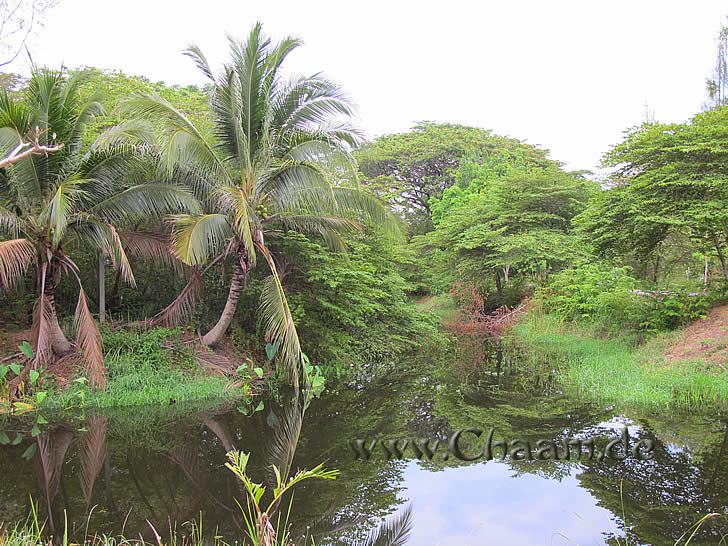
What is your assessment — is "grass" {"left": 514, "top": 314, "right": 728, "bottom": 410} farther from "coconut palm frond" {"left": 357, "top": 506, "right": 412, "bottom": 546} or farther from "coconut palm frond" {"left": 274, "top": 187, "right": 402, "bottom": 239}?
"coconut palm frond" {"left": 357, "top": 506, "right": 412, "bottom": 546}

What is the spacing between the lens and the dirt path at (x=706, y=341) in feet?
33.0

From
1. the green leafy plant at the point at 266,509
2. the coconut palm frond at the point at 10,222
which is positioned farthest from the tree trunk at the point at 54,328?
the green leafy plant at the point at 266,509

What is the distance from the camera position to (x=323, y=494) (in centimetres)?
572

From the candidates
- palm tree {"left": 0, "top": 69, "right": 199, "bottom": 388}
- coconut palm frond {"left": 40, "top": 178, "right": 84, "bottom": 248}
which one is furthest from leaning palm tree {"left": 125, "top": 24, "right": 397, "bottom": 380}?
coconut palm frond {"left": 40, "top": 178, "right": 84, "bottom": 248}

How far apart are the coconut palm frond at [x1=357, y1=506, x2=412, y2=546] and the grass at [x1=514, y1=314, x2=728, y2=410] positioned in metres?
5.13

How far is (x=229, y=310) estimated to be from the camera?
11367mm

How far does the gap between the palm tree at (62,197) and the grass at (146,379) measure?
1.10ft

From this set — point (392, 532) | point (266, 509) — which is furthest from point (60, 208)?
point (392, 532)

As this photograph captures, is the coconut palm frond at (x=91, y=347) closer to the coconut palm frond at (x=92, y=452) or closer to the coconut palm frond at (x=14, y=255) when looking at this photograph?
the coconut palm frond at (x=92, y=452)

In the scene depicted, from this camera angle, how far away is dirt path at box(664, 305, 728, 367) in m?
10.1

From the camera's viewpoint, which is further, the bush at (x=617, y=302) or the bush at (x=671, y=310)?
the bush at (x=617, y=302)

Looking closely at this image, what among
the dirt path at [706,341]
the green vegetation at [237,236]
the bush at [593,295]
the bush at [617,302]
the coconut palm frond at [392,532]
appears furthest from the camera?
the bush at [593,295]

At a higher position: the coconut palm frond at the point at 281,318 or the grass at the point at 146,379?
the coconut palm frond at the point at 281,318

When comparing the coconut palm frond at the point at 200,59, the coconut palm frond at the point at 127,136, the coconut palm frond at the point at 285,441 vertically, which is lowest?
the coconut palm frond at the point at 285,441
